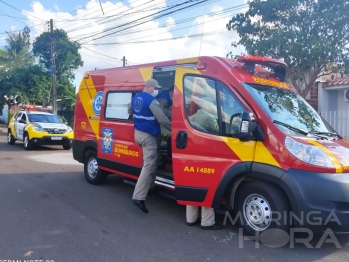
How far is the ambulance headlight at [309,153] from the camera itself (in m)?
4.02

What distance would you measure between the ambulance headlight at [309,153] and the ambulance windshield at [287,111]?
221mm

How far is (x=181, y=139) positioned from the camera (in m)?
5.03

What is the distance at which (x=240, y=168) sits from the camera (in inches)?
175

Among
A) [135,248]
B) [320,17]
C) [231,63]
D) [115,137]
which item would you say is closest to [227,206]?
[135,248]

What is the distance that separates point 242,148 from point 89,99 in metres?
4.20

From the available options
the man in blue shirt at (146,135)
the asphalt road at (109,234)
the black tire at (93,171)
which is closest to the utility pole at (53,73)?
the black tire at (93,171)

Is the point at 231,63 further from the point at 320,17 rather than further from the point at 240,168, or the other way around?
the point at 320,17

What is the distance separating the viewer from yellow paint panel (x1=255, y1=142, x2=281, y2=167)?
13.9 ft

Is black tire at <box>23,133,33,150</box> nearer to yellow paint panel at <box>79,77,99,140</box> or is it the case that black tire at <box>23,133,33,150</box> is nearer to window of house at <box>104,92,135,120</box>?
yellow paint panel at <box>79,77,99,140</box>

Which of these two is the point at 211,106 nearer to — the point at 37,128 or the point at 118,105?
the point at 118,105

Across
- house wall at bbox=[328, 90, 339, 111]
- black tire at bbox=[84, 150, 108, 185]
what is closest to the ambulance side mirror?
black tire at bbox=[84, 150, 108, 185]

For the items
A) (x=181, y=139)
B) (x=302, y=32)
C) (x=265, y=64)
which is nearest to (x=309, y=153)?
(x=181, y=139)

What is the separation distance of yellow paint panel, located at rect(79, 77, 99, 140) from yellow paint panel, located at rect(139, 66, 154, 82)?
1.59 m

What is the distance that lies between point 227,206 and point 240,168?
677 mm
